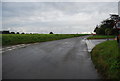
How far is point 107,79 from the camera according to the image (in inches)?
207

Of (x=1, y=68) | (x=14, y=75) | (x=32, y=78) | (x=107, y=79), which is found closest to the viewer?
(x=107, y=79)

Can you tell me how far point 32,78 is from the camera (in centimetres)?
562

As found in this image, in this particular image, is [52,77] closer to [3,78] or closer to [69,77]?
[69,77]

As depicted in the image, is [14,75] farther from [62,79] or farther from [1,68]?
[62,79]

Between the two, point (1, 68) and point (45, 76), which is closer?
point (45, 76)

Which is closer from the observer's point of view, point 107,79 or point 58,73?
point 107,79

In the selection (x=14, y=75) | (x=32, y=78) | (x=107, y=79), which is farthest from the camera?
(x=14, y=75)

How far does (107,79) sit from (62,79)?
170 cm

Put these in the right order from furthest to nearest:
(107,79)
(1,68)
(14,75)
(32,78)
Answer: (1,68), (14,75), (32,78), (107,79)

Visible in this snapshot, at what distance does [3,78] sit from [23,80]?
0.95 metres

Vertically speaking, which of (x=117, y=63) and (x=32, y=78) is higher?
(x=117, y=63)

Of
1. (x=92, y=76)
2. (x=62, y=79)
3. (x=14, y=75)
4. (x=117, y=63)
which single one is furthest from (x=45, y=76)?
(x=117, y=63)

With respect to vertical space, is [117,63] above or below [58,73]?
above

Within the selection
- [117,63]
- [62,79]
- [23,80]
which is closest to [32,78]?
[23,80]
